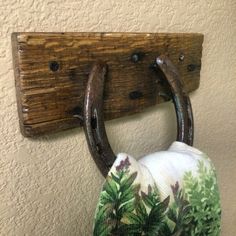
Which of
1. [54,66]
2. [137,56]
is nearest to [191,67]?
[137,56]

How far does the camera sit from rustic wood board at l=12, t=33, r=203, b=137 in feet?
0.90

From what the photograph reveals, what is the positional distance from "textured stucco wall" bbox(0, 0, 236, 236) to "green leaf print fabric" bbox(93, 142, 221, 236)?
0.23 ft

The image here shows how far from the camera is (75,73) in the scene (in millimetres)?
302

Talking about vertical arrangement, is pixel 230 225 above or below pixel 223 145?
below

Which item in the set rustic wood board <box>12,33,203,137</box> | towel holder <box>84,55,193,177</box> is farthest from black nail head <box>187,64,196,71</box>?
towel holder <box>84,55,193,177</box>

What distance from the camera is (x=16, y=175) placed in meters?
0.30

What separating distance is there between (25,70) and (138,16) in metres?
0.16

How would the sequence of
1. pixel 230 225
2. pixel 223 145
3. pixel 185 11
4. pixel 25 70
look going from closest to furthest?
pixel 25 70, pixel 185 11, pixel 223 145, pixel 230 225

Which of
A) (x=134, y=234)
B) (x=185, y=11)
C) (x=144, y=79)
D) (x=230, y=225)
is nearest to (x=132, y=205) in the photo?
(x=134, y=234)

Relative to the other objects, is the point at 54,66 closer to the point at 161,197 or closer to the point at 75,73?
the point at 75,73

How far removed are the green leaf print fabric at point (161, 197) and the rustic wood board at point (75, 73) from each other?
7 centimetres

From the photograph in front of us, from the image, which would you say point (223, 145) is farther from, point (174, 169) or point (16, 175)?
point (16, 175)

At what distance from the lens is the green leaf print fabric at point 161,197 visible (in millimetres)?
280

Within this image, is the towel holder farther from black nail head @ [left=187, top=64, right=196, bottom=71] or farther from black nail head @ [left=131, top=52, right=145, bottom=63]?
black nail head @ [left=187, top=64, right=196, bottom=71]
